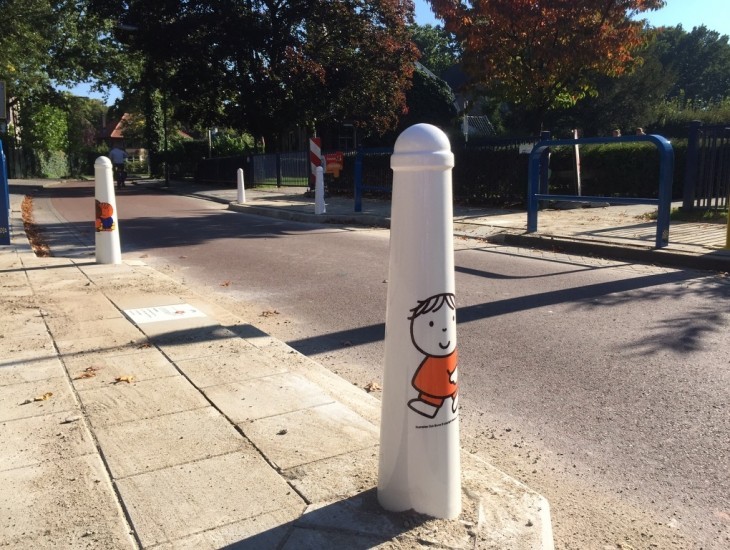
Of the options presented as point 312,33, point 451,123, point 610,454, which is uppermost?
point 312,33

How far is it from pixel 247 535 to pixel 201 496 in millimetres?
380

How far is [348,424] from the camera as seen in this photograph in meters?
3.49

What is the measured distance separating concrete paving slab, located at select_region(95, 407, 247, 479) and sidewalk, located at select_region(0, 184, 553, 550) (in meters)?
0.01

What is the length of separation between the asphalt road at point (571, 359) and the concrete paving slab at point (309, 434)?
0.66 meters

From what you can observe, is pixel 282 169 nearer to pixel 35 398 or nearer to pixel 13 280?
pixel 13 280

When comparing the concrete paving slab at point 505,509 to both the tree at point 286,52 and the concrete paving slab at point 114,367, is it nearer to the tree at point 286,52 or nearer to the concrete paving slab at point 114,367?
the concrete paving slab at point 114,367

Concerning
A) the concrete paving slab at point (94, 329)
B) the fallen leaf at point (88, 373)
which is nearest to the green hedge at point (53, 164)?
the concrete paving slab at point (94, 329)

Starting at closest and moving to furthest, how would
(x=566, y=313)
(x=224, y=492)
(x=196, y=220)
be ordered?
(x=224, y=492)
(x=566, y=313)
(x=196, y=220)

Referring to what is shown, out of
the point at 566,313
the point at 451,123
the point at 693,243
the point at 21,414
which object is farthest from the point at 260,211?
the point at 451,123

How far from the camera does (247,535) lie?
7.99 ft

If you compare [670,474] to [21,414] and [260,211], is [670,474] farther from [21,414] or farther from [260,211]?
[260,211]

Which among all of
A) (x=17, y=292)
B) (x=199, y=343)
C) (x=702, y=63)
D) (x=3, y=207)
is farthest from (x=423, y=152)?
(x=702, y=63)

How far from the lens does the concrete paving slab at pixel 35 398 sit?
12.0 ft

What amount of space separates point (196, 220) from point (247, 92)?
13.1 metres
